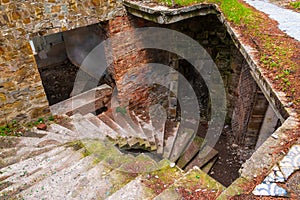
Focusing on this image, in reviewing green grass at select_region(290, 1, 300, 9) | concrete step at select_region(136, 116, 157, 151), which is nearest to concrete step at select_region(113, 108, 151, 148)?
concrete step at select_region(136, 116, 157, 151)

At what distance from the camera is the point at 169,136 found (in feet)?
22.1

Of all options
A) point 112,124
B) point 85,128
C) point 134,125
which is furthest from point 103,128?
point 134,125

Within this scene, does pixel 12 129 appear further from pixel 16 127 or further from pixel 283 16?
pixel 283 16

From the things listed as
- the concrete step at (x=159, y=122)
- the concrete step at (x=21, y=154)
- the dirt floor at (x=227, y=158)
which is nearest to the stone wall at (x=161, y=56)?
the concrete step at (x=159, y=122)

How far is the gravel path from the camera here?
424 centimetres

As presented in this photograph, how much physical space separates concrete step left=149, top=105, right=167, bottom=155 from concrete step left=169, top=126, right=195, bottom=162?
37 cm

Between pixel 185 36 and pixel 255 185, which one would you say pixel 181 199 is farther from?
pixel 185 36

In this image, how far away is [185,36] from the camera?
7062 mm

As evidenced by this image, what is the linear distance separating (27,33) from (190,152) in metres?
4.59

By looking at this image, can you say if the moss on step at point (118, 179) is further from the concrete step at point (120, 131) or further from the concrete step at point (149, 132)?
the concrete step at point (149, 132)

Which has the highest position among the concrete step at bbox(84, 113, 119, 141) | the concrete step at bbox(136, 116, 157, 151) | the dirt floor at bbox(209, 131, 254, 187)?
the concrete step at bbox(84, 113, 119, 141)

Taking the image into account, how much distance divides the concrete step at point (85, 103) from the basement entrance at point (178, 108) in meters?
0.27

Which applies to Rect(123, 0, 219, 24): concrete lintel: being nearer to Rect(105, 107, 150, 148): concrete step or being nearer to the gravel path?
the gravel path

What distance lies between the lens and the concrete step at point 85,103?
6230mm
